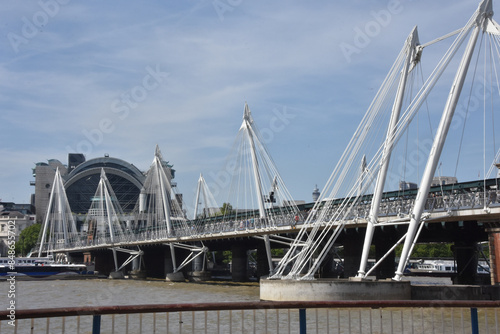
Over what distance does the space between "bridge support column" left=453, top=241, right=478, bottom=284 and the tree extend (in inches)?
5368

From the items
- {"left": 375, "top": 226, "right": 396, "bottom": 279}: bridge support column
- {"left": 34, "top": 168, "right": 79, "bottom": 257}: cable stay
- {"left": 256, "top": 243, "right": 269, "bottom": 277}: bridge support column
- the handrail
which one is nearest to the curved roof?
{"left": 34, "top": 168, "right": 79, "bottom": 257}: cable stay

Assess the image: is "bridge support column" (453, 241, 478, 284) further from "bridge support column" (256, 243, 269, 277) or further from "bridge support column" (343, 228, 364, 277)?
"bridge support column" (256, 243, 269, 277)

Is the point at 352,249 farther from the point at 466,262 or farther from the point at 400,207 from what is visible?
the point at 400,207

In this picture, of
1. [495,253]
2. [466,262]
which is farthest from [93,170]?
[495,253]

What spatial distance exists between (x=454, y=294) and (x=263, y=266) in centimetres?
4559

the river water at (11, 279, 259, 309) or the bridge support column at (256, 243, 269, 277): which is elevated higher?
the bridge support column at (256, 243, 269, 277)

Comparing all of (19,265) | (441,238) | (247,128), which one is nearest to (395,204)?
(441,238)

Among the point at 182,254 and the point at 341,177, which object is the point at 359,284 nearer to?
the point at 341,177

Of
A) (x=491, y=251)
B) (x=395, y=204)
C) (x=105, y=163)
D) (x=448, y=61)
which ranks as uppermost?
(x=105, y=163)

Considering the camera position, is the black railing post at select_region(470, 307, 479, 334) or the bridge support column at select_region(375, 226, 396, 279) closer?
the black railing post at select_region(470, 307, 479, 334)

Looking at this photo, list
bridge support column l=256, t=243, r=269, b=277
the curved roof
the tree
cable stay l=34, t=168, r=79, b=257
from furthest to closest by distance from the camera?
the curved roof → the tree → cable stay l=34, t=168, r=79, b=257 → bridge support column l=256, t=243, r=269, b=277

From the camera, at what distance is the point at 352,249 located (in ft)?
195

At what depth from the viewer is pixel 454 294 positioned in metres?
41.3

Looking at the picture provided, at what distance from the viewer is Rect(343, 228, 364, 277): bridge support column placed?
58.7 m
